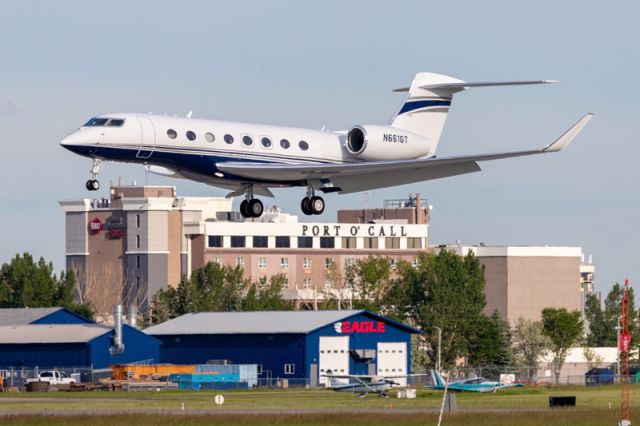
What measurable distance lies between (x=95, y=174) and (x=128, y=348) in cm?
4348

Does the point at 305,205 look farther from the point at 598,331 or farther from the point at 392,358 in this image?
the point at 598,331

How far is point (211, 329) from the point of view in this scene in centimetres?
9588

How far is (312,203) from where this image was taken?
57500 millimetres

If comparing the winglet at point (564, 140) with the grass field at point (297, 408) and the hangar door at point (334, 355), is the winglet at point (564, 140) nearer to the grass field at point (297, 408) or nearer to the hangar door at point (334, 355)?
the grass field at point (297, 408)

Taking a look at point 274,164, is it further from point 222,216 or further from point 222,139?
point 222,216

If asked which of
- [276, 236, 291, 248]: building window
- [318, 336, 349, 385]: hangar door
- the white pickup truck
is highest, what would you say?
[276, 236, 291, 248]: building window

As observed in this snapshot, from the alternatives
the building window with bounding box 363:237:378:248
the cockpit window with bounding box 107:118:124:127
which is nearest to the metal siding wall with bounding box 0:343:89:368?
the cockpit window with bounding box 107:118:124:127

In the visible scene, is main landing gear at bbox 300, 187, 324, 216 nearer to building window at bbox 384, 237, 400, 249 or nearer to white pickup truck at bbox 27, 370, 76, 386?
white pickup truck at bbox 27, 370, 76, 386

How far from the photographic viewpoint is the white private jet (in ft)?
171

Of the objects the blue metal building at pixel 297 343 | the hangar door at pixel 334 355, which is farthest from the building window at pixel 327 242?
the hangar door at pixel 334 355

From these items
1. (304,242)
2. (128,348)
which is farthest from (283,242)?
(128,348)

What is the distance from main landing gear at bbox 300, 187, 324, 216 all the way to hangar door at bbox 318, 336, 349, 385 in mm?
35696

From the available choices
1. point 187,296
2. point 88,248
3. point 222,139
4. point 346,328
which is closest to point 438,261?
point 187,296

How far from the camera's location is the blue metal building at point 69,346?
3634 inches
